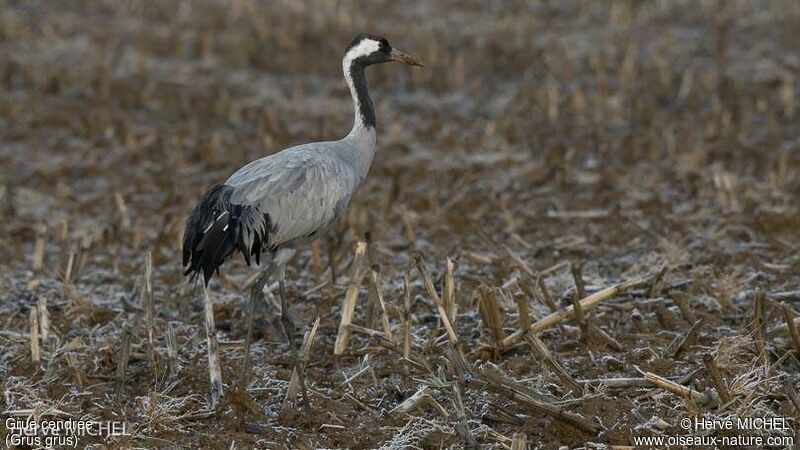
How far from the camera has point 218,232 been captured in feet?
16.5

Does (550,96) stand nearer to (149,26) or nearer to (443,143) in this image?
(443,143)

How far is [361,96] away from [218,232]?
4.40 ft

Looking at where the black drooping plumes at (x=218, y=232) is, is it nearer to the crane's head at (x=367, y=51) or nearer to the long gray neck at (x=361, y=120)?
the long gray neck at (x=361, y=120)

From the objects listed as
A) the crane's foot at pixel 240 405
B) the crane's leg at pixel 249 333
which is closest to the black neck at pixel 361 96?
the crane's leg at pixel 249 333

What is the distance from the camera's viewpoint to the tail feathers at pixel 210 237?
5.00 metres

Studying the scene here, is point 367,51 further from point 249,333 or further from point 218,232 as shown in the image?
point 249,333

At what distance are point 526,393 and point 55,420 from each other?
76.0 inches

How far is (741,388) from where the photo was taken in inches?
180

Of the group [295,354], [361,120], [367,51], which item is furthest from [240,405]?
[367,51]

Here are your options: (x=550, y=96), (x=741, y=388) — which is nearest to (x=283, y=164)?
(x=741, y=388)

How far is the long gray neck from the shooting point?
586 centimetres

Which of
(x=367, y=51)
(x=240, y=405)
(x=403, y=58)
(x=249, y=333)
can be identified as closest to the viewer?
(x=240, y=405)

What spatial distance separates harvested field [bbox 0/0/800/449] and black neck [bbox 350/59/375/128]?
717 mm

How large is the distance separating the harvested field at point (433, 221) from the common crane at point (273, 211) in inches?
11.9
